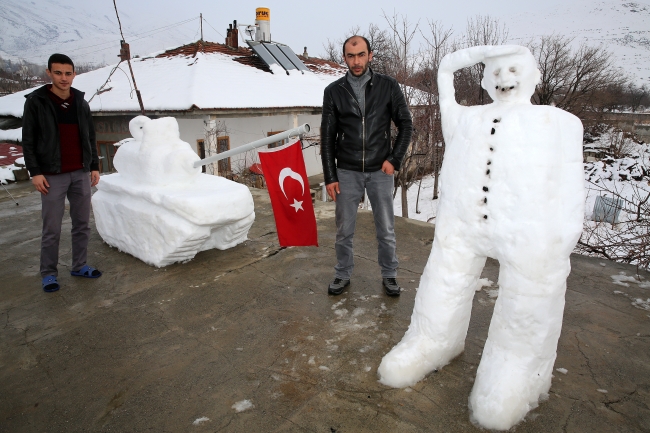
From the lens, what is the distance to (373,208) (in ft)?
10.4

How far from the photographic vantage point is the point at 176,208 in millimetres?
3527

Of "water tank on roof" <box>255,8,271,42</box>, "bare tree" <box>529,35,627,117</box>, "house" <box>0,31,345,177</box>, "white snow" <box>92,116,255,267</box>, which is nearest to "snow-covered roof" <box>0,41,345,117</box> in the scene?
"house" <box>0,31,345,177</box>

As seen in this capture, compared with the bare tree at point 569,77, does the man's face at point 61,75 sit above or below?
below

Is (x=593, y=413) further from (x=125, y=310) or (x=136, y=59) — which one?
(x=136, y=59)

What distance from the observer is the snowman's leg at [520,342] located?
192 centimetres

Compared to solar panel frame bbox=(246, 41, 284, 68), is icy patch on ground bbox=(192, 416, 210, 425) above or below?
below

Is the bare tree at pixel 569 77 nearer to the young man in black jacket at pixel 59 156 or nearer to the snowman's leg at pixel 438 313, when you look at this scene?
the snowman's leg at pixel 438 313

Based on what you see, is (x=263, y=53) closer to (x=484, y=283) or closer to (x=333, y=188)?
(x=333, y=188)

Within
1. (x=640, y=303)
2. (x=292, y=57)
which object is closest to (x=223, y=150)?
(x=292, y=57)

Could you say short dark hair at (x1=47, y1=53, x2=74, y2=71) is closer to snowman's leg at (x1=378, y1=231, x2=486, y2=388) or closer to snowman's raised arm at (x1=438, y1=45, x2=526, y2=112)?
snowman's raised arm at (x1=438, y1=45, x2=526, y2=112)

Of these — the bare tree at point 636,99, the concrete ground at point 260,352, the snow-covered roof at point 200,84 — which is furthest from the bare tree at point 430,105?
the bare tree at point 636,99

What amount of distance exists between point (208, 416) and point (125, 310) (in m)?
1.46

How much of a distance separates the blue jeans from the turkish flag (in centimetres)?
25

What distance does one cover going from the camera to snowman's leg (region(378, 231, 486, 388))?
219 cm
